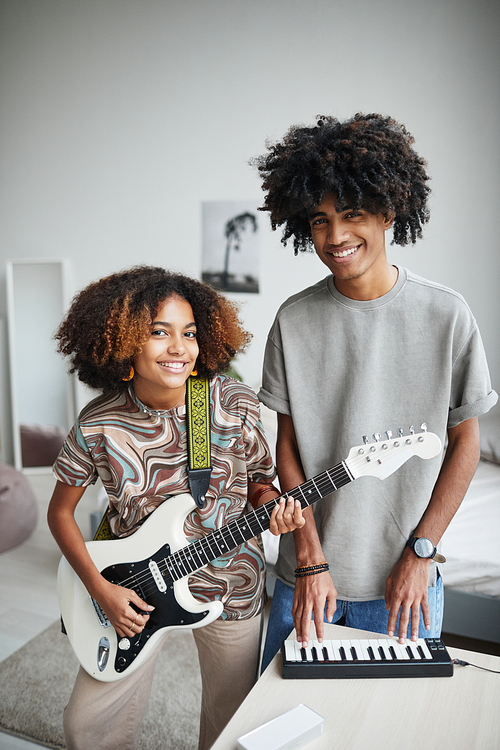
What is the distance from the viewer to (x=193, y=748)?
6.22 feet

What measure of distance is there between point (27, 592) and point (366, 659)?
218 centimetres

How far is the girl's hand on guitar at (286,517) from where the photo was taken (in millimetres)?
1172

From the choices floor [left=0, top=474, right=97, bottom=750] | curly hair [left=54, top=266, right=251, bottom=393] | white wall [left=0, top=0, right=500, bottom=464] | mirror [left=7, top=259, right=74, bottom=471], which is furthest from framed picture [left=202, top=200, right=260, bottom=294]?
curly hair [left=54, top=266, right=251, bottom=393]

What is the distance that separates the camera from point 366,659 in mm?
1127

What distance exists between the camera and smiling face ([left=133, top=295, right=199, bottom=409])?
125cm

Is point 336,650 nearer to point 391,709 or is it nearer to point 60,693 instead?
point 391,709

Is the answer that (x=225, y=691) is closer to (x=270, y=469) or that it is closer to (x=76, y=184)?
(x=270, y=469)

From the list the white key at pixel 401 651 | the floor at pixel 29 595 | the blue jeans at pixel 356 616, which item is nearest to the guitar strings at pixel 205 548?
the blue jeans at pixel 356 616

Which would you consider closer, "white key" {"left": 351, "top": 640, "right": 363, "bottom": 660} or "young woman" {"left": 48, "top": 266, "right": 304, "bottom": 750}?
"white key" {"left": 351, "top": 640, "right": 363, "bottom": 660}

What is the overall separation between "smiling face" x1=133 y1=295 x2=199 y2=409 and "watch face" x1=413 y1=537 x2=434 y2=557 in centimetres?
60

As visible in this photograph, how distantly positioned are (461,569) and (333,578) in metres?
1.10

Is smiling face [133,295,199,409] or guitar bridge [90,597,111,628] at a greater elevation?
smiling face [133,295,199,409]

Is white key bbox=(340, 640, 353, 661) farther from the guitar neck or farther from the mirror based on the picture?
the mirror

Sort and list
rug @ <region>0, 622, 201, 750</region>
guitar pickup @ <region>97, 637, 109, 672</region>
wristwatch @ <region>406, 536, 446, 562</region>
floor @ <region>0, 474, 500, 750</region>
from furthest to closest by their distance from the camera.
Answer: floor @ <region>0, 474, 500, 750</region>, rug @ <region>0, 622, 201, 750</region>, guitar pickup @ <region>97, 637, 109, 672</region>, wristwatch @ <region>406, 536, 446, 562</region>
